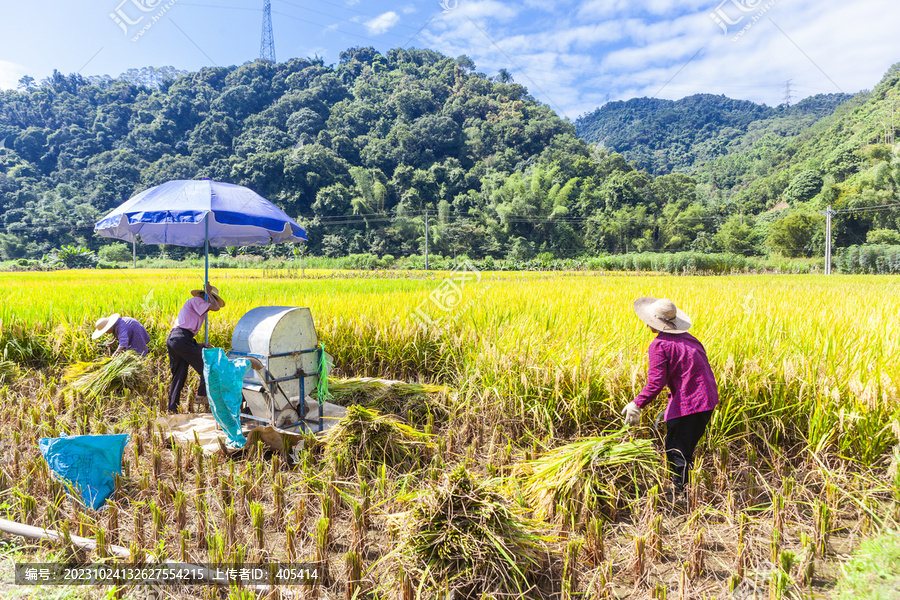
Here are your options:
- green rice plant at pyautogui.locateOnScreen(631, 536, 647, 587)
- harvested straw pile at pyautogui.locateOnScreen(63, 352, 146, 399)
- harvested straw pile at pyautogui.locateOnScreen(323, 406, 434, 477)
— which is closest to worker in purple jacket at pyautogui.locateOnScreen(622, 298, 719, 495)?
green rice plant at pyautogui.locateOnScreen(631, 536, 647, 587)

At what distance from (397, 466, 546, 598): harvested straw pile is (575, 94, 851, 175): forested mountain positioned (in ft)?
251

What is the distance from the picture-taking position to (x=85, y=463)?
2.65 metres

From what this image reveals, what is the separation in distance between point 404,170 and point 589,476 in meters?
55.2

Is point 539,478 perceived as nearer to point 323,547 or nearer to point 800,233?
point 323,547

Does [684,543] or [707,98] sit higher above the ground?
[707,98]

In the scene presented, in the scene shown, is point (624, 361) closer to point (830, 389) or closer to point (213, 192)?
point (830, 389)

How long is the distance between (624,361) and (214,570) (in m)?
2.75

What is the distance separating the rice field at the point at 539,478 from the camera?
6.45 ft

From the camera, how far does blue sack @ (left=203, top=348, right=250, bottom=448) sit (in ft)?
10.1

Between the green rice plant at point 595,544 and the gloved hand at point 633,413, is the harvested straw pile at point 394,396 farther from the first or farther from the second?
the green rice plant at point 595,544

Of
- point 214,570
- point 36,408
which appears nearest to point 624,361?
point 214,570

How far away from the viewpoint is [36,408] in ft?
12.9

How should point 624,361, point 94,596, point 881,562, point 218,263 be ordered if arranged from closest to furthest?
point 881,562 → point 94,596 → point 624,361 → point 218,263

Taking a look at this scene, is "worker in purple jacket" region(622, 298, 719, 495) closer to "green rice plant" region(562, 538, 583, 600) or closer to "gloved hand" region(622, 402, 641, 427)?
"gloved hand" region(622, 402, 641, 427)
